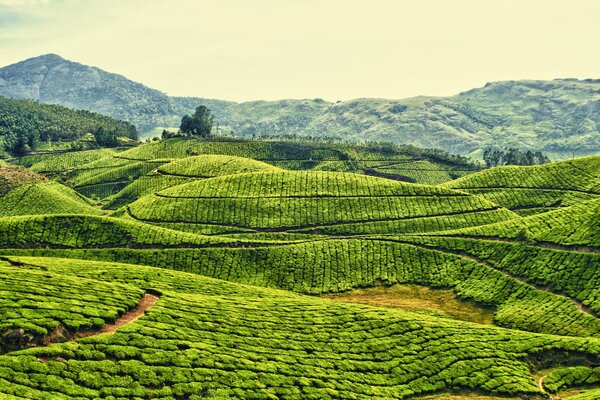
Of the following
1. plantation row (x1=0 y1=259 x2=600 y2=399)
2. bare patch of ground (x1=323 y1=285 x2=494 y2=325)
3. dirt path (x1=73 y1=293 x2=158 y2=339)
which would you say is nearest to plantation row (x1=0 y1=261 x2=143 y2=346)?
dirt path (x1=73 y1=293 x2=158 y2=339)

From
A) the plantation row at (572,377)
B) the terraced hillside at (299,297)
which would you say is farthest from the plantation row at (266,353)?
the plantation row at (572,377)

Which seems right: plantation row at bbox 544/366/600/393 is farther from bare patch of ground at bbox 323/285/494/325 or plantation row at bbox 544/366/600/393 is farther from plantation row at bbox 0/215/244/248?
plantation row at bbox 0/215/244/248

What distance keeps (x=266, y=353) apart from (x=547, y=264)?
6756 cm

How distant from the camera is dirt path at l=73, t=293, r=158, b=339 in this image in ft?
175

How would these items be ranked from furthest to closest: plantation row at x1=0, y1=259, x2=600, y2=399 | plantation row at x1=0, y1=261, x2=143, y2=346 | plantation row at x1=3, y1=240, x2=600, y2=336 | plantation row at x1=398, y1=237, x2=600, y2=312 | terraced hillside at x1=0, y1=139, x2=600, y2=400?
plantation row at x1=3, y1=240, x2=600, y2=336 < plantation row at x1=398, y1=237, x2=600, y2=312 < terraced hillside at x1=0, y1=139, x2=600, y2=400 < plantation row at x1=0, y1=261, x2=143, y2=346 < plantation row at x1=0, y1=259, x2=600, y2=399

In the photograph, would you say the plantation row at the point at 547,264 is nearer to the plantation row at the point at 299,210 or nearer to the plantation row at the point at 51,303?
the plantation row at the point at 299,210

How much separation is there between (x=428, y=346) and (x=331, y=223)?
7266cm

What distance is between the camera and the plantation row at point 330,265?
330 ft

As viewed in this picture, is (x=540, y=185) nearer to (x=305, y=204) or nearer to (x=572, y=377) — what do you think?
(x=305, y=204)

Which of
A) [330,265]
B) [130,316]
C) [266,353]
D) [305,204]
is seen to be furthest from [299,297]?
[305,204]

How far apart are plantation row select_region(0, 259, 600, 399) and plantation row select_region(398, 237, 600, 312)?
68.7 ft

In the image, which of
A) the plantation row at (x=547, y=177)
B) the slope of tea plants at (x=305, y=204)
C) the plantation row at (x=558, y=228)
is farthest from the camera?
the plantation row at (x=547, y=177)

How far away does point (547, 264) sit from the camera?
9681cm

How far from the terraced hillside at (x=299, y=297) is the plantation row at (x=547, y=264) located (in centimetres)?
35
